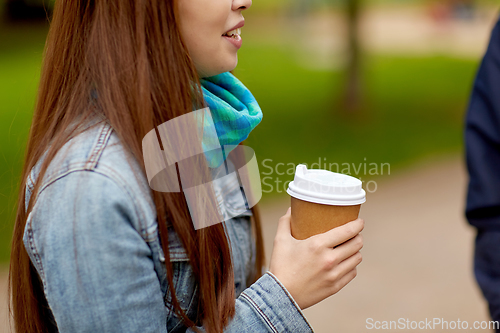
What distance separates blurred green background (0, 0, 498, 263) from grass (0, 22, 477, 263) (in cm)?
2

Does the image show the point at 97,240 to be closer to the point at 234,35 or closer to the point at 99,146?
the point at 99,146

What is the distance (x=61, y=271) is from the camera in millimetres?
1162

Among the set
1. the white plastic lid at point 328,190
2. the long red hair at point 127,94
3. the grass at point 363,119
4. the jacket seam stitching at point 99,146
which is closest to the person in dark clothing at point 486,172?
the white plastic lid at point 328,190

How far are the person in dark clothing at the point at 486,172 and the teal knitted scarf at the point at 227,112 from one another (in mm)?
723

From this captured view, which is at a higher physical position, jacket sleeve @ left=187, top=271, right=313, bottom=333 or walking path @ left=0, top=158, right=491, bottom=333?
jacket sleeve @ left=187, top=271, right=313, bottom=333

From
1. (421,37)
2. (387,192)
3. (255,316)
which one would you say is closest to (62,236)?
(255,316)

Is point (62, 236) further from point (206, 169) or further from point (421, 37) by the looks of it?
point (421, 37)

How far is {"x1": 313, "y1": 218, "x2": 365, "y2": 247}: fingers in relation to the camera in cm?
148

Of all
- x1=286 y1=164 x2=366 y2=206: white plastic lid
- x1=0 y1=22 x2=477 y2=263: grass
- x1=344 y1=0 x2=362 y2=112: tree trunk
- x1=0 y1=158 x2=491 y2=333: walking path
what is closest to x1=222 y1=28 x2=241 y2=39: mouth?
x1=286 y1=164 x2=366 y2=206: white plastic lid

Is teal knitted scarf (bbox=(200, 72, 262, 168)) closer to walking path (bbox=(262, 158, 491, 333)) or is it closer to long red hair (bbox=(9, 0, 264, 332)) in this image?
long red hair (bbox=(9, 0, 264, 332))

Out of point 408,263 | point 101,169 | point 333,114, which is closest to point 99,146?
point 101,169

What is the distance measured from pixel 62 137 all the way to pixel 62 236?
10.8 inches

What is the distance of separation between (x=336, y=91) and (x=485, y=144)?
34.2 ft

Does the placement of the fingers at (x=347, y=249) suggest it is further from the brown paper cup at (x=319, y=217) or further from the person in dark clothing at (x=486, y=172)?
the person in dark clothing at (x=486, y=172)
